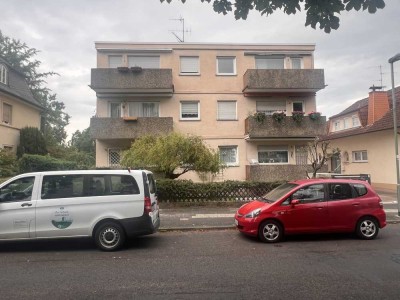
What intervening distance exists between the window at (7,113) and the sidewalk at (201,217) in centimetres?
1810

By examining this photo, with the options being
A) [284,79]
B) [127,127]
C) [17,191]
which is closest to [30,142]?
[127,127]

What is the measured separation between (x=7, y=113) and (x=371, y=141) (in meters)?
26.4

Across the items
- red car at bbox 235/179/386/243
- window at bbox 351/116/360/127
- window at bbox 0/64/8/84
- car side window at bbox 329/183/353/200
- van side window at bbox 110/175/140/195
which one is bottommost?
red car at bbox 235/179/386/243

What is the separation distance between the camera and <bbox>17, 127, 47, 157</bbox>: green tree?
2693cm

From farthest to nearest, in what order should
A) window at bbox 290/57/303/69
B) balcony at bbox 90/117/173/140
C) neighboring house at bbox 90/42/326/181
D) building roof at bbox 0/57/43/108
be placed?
building roof at bbox 0/57/43/108, window at bbox 290/57/303/69, neighboring house at bbox 90/42/326/181, balcony at bbox 90/117/173/140

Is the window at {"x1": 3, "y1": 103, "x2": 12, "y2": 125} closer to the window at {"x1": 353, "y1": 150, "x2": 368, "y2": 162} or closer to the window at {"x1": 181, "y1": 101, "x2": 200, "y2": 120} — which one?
the window at {"x1": 181, "y1": 101, "x2": 200, "y2": 120}

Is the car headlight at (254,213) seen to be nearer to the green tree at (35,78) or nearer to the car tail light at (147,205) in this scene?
the car tail light at (147,205)

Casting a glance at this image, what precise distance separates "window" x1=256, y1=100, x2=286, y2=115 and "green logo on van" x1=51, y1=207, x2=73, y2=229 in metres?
16.4

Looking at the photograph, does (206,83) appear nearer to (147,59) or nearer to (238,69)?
(238,69)

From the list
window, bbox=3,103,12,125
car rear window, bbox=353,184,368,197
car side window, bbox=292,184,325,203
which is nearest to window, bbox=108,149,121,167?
window, bbox=3,103,12,125

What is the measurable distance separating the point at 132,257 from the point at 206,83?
1598 cm

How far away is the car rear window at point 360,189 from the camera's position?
884 centimetres

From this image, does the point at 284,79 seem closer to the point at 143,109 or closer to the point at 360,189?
the point at 143,109

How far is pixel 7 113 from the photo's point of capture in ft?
85.1
